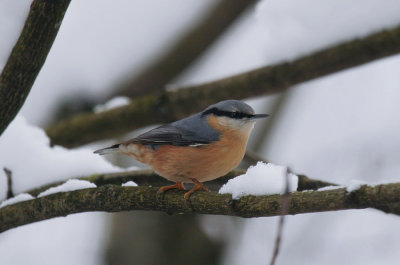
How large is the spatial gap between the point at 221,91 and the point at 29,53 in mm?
2105

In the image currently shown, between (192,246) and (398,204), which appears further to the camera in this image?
(192,246)

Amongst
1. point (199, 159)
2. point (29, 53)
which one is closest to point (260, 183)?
point (199, 159)

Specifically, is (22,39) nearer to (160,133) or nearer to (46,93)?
(160,133)

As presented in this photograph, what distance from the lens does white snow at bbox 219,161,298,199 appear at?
2.59 meters

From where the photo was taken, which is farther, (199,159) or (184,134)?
(184,134)

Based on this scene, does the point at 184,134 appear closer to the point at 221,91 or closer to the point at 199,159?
the point at 199,159

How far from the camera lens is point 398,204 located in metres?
2.16

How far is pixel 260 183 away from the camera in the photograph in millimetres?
2664

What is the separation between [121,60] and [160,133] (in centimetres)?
362

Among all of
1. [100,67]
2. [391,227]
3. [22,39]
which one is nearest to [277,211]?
[22,39]

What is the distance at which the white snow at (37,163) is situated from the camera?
3826 millimetres

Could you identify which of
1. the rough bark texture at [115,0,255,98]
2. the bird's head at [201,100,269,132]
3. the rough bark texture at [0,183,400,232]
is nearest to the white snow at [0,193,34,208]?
the rough bark texture at [0,183,400,232]

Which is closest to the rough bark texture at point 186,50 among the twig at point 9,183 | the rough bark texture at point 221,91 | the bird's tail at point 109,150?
the rough bark texture at point 221,91

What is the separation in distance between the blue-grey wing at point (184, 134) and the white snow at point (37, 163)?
401mm
